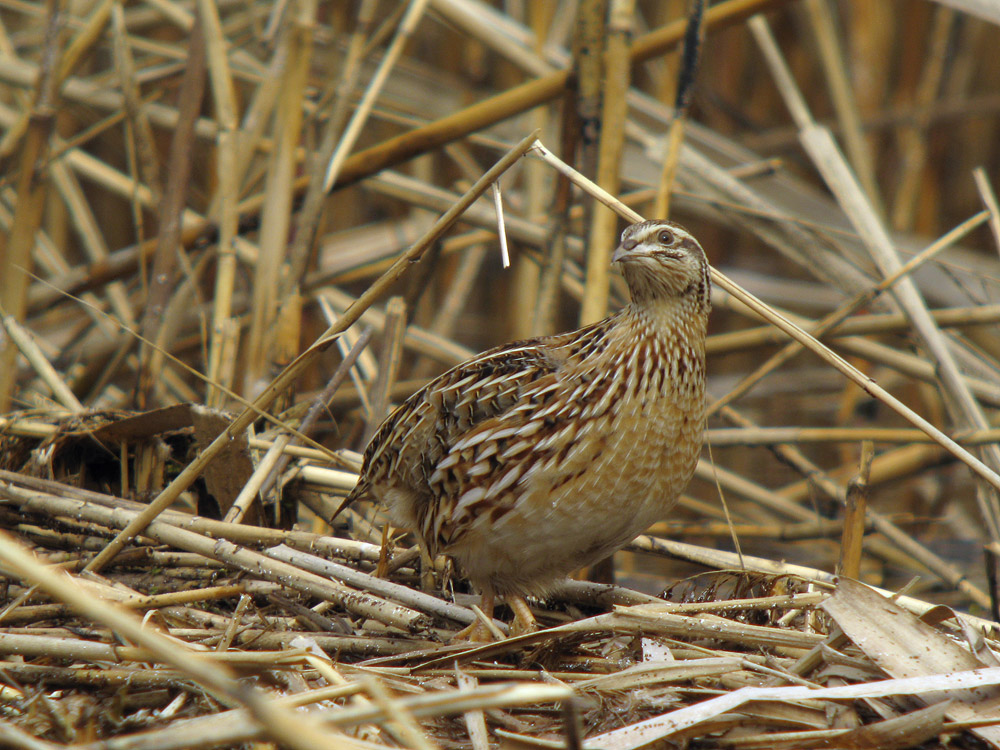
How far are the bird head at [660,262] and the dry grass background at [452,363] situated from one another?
29cm

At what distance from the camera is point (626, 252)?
8.48ft

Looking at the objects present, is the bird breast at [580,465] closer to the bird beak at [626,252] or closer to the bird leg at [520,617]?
the bird leg at [520,617]

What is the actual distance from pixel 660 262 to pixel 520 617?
3.34 feet

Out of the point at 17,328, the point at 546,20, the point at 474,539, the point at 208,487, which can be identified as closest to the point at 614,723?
the point at 474,539

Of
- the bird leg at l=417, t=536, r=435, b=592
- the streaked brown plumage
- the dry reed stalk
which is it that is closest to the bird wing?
the streaked brown plumage

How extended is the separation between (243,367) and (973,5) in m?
2.91

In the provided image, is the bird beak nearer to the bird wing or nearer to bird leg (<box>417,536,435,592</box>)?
the bird wing

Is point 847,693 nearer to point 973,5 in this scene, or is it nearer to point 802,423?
point 973,5

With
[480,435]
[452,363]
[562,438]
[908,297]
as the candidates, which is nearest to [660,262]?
[562,438]

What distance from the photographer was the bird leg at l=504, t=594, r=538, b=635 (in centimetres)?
254

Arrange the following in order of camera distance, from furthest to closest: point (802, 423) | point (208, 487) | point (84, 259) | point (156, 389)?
point (84, 259), point (802, 423), point (156, 389), point (208, 487)

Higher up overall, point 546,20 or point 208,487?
point 546,20

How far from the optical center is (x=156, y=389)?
3633 mm

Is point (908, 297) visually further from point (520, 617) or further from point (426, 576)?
point (426, 576)
